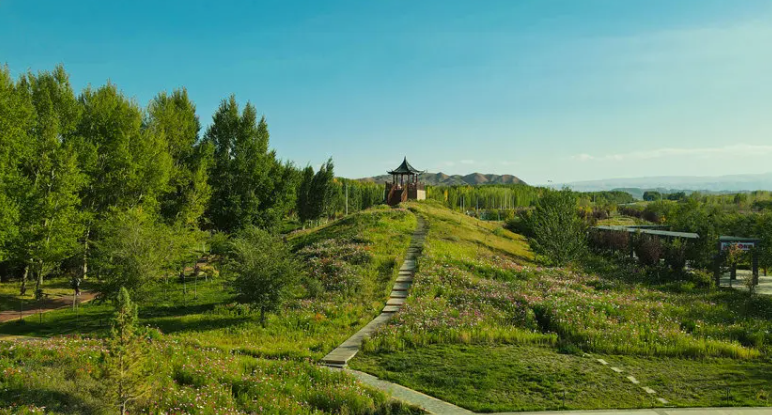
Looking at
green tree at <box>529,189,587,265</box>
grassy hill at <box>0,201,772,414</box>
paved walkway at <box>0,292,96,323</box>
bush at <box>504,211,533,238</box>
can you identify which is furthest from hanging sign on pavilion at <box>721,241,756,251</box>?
paved walkway at <box>0,292,96,323</box>

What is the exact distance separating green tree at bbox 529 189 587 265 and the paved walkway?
86.9 ft

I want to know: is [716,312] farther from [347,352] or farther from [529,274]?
[347,352]

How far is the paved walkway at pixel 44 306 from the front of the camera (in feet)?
62.8

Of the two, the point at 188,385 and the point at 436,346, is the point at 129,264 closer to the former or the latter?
the point at 188,385

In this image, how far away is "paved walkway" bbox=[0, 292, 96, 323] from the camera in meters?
19.1

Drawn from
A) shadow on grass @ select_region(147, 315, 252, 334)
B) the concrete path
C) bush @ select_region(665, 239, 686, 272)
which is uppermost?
bush @ select_region(665, 239, 686, 272)

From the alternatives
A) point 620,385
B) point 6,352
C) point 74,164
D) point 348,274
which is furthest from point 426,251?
point 74,164

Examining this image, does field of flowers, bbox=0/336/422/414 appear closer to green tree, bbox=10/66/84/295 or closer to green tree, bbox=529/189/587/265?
green tree, bbox=10/66/84/295

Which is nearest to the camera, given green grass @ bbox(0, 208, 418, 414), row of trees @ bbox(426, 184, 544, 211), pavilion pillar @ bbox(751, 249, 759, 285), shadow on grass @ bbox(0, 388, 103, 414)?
shadow on grass @ bbox(0, 388, 103, 414)

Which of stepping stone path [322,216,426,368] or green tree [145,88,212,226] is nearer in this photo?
stepping stone path [322,216,426,368]

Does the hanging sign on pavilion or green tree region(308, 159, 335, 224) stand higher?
green tree region(308, 159, 335, 224)

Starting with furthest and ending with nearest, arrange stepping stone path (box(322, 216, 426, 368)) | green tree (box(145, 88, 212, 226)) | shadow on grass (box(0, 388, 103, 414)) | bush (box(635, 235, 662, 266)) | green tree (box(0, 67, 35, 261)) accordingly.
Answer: green tree (box(145, 88, 212, 226)), bush (box(635, 235, 662, 266)), green tree (box(0, 67, 35, 261)), stepping stone path (box(322, 216, 426, 368)), shadow on grass (box(0, 388, 103, 414))

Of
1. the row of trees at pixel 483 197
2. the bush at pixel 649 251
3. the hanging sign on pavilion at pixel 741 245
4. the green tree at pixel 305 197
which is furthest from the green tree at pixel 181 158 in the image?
the row of trees at pixel 483 197

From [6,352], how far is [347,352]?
8230 millimetres
